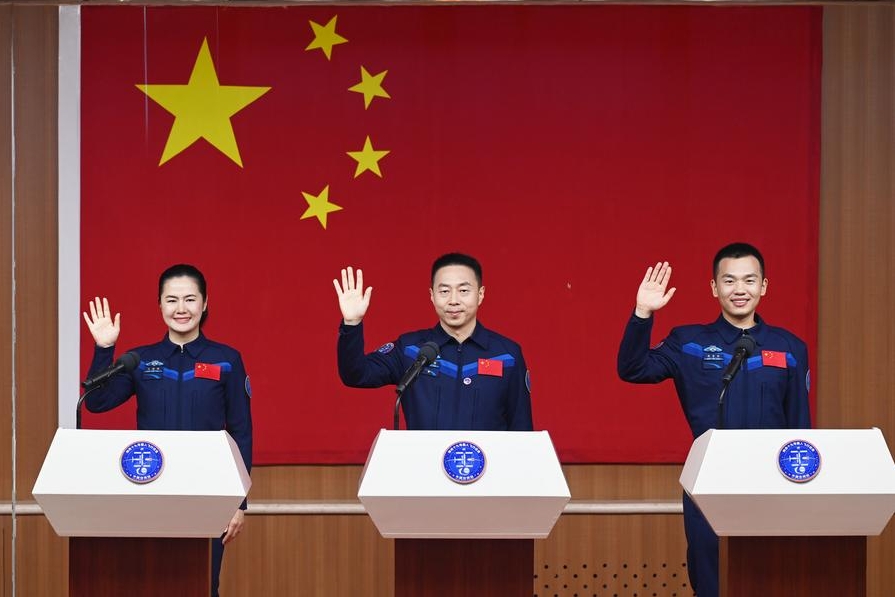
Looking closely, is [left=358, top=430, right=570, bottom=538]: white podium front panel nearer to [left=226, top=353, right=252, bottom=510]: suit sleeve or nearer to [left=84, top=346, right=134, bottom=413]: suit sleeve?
[left=226, top=353, right=252, bottom=510]: suit sleeve

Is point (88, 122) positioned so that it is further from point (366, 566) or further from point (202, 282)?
point (366, 566)

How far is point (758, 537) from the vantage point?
256 cm

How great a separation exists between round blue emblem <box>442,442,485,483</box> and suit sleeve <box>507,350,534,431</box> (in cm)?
91

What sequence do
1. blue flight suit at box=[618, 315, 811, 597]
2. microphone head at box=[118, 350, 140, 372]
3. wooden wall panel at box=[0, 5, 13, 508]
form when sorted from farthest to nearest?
wooden wall panel at box=[0, 5, 13, 508], blue flight suit at box=[618, 315, 811, 597], microphone head at box=[118, 350, 140, 372]

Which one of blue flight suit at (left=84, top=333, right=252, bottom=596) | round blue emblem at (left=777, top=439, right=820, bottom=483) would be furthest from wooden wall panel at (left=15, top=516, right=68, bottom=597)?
round blue emblem at (left=777, top=439, right=820, bottom=483)

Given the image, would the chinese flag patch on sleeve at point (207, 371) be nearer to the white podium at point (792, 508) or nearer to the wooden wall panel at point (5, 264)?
the wooden wall panel at point (5, 264)

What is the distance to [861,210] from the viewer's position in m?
4.39

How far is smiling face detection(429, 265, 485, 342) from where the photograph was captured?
3.48 m

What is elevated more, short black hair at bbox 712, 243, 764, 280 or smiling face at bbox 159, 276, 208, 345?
short black hair at bbox 712, 243, 764, 280

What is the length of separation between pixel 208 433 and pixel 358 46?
221 cm

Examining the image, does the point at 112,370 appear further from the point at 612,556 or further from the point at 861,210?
the point at 861,210

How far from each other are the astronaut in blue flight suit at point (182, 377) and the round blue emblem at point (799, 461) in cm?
160

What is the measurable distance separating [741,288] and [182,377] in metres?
1.70

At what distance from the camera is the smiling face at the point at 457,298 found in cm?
348
